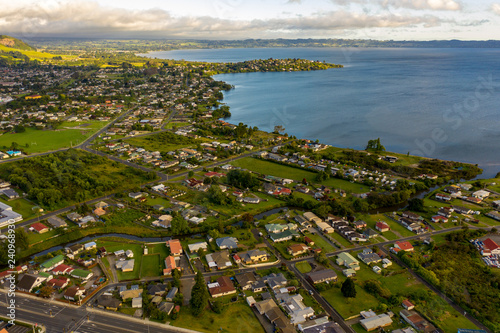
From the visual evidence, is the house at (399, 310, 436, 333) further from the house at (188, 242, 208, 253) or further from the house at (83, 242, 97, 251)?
the house at (83, 242, 97, 251)

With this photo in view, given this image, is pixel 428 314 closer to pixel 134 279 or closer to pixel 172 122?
pixel 134 279

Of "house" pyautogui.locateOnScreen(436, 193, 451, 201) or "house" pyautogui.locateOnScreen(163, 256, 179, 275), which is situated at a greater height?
"house" pyautogui.locateOnScreen(436, 193, 451, 201)

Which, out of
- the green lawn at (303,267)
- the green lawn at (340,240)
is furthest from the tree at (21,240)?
the green lawn at (340,240)

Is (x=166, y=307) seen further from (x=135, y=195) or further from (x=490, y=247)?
(x=490, y=247)

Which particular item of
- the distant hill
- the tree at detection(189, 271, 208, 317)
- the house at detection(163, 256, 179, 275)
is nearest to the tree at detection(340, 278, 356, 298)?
the tree at detection(189, 271, 208, 317)

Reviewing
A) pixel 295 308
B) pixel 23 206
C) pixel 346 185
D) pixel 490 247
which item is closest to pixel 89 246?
pixel 23 206

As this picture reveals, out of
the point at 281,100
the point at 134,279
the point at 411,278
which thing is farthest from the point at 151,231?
the point at 281,100

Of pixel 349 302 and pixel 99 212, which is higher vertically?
pixel 99 212
